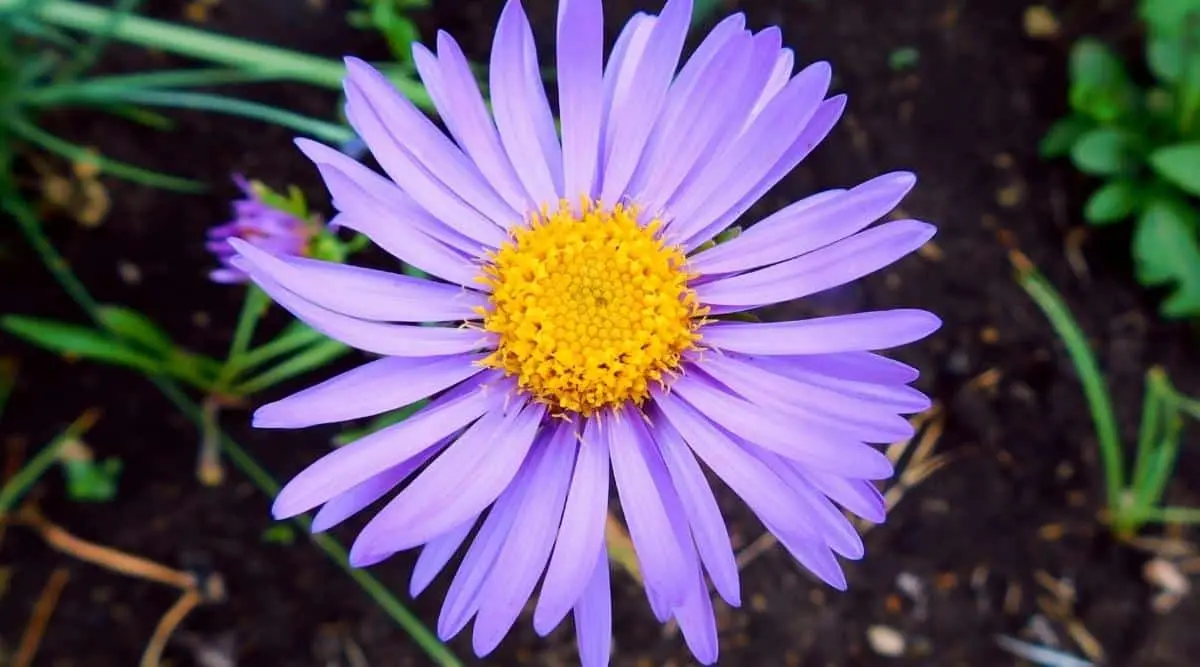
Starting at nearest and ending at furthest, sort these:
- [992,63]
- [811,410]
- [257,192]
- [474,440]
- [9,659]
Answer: [811,410], [474,440], [257,192], [9,659], [992,63]

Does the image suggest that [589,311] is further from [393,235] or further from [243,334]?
[243,334]

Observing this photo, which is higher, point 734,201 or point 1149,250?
point 734,201

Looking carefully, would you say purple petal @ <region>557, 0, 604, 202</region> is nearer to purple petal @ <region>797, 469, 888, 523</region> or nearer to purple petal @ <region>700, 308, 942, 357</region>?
purple petal @ <region>700, 308, 942, 357</region>

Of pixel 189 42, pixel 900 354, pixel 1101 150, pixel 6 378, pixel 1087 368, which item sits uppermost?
pixel 189 42

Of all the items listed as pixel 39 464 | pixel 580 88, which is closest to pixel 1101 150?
pixel 580 88

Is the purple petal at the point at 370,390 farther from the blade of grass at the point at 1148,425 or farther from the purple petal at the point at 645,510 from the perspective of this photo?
the blade of grass at the point at 1148,425

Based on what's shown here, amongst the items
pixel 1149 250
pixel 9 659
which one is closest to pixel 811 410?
pixel 1149 250

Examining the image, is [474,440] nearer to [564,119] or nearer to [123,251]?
[564,119]

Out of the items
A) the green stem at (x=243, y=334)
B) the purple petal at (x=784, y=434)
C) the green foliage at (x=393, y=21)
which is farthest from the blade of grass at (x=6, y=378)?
the purple petal at (x=784, y=434)
